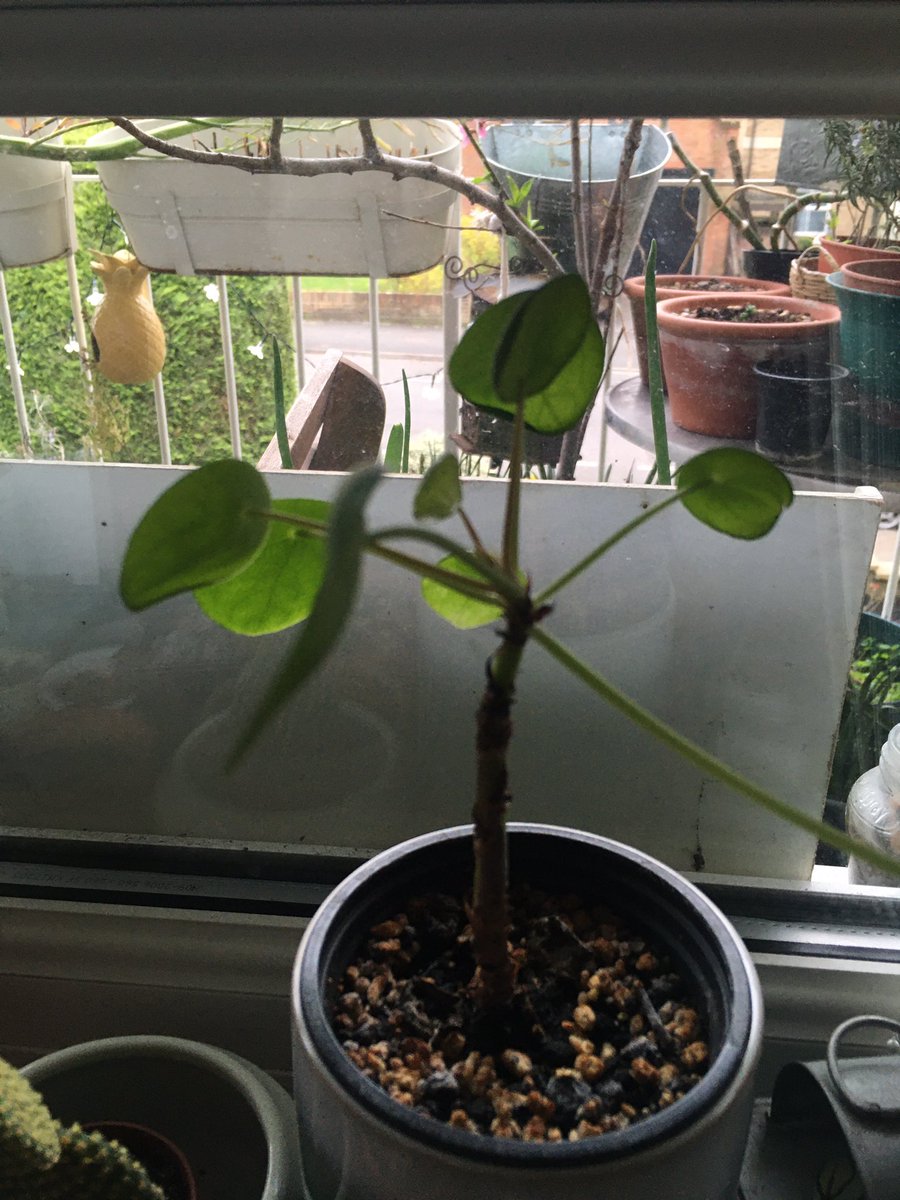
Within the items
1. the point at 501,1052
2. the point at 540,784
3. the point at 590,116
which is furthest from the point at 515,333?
the point at 540,784

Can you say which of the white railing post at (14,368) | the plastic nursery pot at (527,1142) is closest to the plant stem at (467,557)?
the plastic nursery pot at (527,1142)

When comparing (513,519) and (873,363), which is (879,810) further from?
(513,519)

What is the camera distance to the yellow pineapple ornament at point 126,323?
72 centimetres

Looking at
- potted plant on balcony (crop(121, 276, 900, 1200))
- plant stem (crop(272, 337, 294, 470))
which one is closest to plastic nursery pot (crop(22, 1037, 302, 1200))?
potted plant on balcony (crop(121, 276, 900, 1200))

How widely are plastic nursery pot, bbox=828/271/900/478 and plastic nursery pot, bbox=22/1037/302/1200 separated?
57 cm

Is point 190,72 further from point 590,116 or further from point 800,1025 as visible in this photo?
point 800,1025

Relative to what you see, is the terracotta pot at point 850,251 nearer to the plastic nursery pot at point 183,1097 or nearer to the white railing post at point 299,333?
the white railing post at point 299,333

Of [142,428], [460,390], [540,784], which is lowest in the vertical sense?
[540,784]

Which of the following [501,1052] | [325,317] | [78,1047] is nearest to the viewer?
[501,1052]

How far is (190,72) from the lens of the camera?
1.78 ft

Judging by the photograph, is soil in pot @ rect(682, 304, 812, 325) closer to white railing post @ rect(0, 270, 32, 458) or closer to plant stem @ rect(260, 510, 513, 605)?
plant stem @ rect(260, 510, 513, 605)

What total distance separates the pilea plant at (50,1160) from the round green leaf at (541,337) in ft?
1.22

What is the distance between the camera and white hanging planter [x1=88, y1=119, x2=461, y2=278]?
2.16ft

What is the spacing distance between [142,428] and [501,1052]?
523 mm
